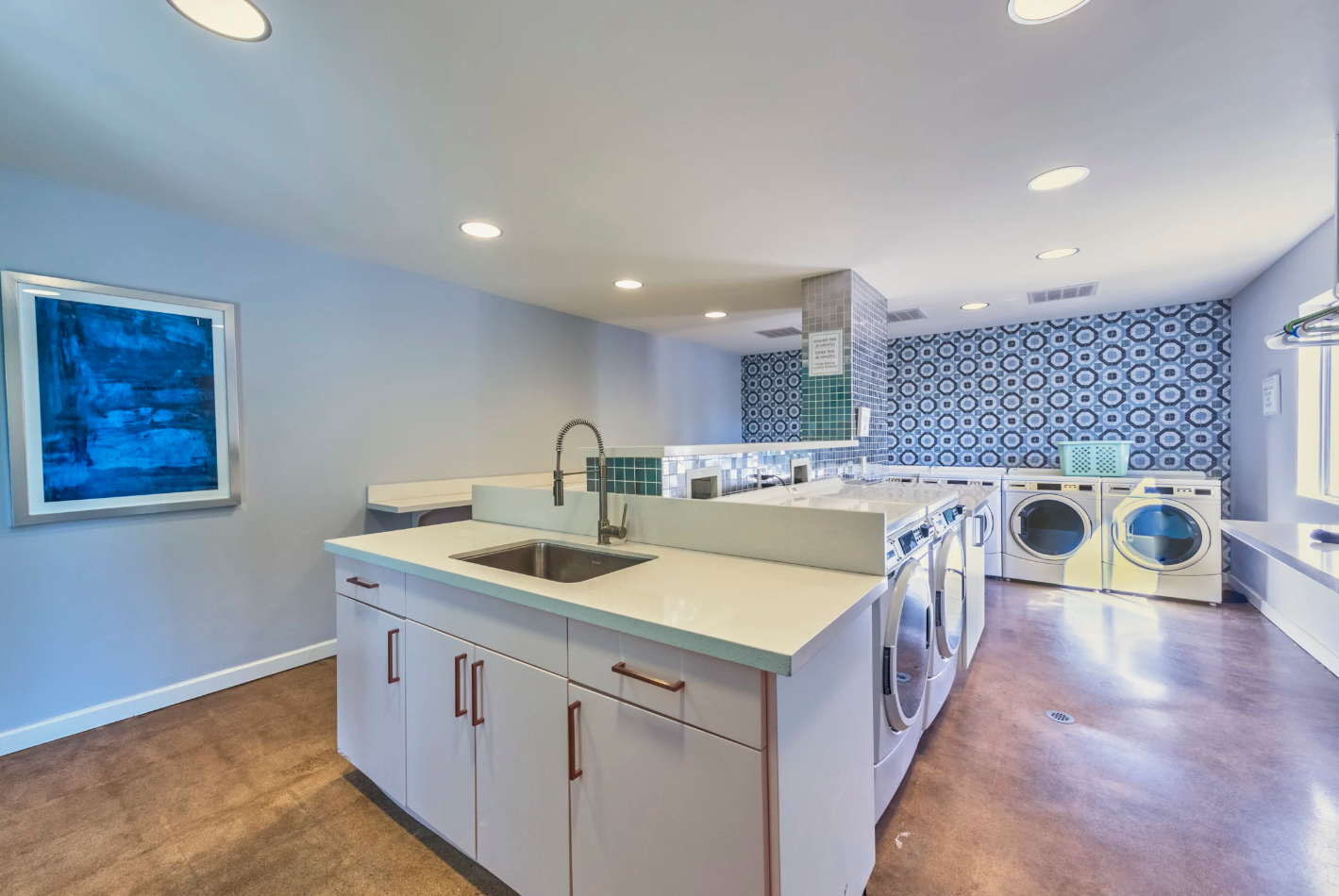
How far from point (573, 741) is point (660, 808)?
0.24 m

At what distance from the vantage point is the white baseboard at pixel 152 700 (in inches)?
81.6

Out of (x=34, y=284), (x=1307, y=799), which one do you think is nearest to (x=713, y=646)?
(x=1307, y=799)

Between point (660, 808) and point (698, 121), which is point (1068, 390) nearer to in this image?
point (698, 121)

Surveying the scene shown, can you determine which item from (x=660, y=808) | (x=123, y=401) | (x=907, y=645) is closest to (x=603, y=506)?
(x=660, y=808)

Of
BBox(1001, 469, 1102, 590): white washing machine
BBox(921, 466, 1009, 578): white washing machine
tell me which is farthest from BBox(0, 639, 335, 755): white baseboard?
BBox(1001, 469, 1102, 590): white washing machine

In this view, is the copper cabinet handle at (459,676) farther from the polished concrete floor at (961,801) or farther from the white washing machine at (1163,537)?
the white washing machine at (1163,537)

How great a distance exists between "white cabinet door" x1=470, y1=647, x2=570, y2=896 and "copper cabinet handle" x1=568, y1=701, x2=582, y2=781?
29mm

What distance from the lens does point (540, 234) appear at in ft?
8.47

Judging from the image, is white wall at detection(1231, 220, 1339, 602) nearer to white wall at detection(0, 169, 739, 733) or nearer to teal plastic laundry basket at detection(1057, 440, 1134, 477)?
teal plastic laundry basket at detection(1057, 440, 1134, 477)

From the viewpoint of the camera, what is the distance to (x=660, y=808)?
3.38ft

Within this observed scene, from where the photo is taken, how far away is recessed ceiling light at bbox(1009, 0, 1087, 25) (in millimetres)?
1185

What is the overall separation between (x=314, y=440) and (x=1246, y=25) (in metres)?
3.77

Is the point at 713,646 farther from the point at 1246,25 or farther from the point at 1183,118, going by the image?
the point at 1183,118

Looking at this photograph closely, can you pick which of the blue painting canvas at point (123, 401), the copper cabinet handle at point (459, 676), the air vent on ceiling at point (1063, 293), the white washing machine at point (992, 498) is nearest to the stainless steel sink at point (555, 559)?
the copper cabinet handle at point (459, 676)
